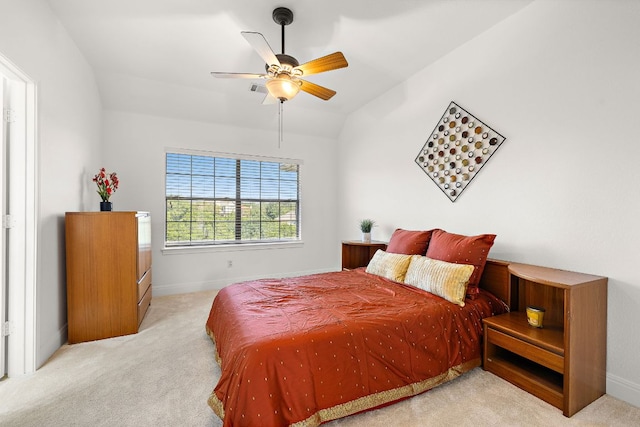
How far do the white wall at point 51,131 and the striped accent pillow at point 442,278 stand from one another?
305 centimetres

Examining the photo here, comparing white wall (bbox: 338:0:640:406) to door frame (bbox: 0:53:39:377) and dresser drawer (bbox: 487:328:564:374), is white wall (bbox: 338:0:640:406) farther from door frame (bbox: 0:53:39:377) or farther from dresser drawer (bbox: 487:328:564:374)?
door frame (bbox: 0:53:39:377)

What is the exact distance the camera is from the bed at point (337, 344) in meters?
1.46

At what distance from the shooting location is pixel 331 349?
162 centimetres

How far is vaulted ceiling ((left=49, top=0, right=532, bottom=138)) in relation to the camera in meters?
2.36

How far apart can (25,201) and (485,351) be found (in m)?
3.62

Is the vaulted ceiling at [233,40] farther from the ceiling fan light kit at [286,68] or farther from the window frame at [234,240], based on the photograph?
the window frame at [234,240]

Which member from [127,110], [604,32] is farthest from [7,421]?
[604,32]

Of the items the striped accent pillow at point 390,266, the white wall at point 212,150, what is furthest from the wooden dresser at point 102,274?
the striped accent pillow at point 390,266

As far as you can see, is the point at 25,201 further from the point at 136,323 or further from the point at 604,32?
the point at 604,32

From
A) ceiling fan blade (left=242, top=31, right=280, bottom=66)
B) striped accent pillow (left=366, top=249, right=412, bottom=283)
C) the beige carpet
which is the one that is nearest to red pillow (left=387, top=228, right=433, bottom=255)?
striped accent pillow (left=366, top=249, right=412, bottom=283)

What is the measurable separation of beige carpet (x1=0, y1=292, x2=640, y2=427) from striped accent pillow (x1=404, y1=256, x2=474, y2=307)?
23.0 inches

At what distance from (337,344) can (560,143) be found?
2.28m

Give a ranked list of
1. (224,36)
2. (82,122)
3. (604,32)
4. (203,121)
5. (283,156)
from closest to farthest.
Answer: (604,32) → (224,36) → (82,122) → (203,121) → (283,156)

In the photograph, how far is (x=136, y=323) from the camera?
2777mm
